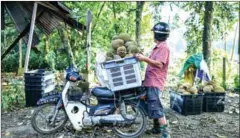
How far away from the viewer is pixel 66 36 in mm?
11266

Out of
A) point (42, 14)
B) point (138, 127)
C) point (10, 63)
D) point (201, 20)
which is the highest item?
point (42, 14)

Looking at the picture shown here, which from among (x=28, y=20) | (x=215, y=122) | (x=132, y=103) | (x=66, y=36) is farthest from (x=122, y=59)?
(x=66, y=36)

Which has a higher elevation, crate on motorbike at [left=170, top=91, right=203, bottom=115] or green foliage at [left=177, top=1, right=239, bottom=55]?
green foliage at [left=177, top=1, right=239, bottom=55]

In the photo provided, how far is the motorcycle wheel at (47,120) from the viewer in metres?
5.13

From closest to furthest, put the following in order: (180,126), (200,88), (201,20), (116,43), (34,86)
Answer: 1. (116,43)
2. (180,126)
3. (200,88)
4. (34,86)
5. (201,20)

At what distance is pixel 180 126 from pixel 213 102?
4.09ft

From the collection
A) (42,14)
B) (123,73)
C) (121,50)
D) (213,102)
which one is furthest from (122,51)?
(42,14)

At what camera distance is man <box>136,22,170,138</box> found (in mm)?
4715

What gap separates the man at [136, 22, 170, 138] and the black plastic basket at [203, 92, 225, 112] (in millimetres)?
2004

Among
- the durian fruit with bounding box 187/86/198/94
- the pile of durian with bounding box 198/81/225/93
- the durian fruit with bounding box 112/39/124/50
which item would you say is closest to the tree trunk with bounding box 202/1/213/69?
the pile of durian with bounding box 198/81/225/93

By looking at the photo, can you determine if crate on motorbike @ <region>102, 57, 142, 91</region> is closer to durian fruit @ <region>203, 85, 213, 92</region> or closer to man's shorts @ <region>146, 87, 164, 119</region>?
man's shorts @ <region>146, 87, 164, 119</region>

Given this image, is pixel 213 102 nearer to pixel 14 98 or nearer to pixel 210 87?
pixel 210 87

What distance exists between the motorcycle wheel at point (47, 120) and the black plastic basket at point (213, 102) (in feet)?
9.21

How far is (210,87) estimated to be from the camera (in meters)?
6.61
